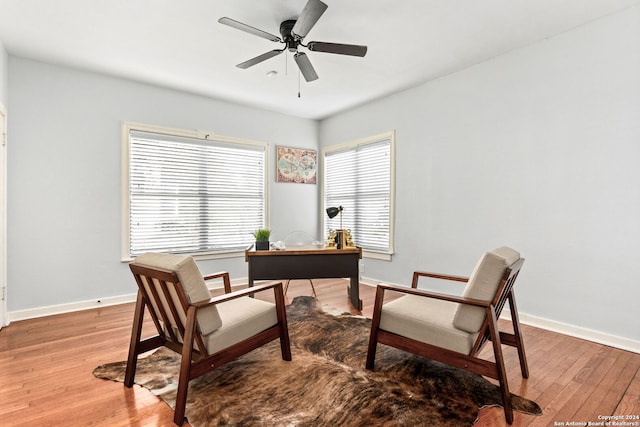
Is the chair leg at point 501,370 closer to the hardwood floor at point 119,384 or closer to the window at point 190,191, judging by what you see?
the hardwood floor at point 119,384

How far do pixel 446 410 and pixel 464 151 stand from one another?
281 cm

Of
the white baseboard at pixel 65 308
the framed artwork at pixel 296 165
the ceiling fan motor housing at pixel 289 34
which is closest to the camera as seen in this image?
the ceiling fan motor housing at pixel 289 34

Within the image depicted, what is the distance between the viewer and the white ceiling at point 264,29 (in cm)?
258

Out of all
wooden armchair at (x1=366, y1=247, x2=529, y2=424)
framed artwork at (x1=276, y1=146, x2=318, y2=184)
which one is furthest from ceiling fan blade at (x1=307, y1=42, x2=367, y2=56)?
framed artwork at (x1=276, y1=146, x2=318, y2=184)

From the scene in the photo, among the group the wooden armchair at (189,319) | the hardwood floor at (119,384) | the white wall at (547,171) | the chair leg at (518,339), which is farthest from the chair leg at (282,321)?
the white wall at (547,171)

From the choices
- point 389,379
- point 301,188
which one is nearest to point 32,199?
point 301,188

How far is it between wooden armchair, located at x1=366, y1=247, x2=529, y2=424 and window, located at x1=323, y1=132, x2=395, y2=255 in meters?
2.42

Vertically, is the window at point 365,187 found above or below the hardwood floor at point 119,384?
above

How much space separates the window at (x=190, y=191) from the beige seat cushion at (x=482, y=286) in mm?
3626

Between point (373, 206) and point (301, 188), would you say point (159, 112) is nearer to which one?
point (301, 188)

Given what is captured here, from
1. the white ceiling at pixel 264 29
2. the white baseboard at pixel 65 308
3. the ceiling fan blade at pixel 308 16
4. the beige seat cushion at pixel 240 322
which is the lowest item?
the white baseboard at pixel 65 308

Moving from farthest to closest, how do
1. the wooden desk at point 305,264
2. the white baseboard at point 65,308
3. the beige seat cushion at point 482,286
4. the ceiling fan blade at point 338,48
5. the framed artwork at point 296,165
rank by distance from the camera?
the framed artwork at point 296,165
the wooden desk at point 305,264
the white baseboard at point 65,308
the ceiling fan blade at point 338,48
the beige seat cushion at point 482,286

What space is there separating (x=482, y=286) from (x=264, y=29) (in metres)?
2.67

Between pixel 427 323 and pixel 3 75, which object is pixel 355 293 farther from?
pixel 3 75
